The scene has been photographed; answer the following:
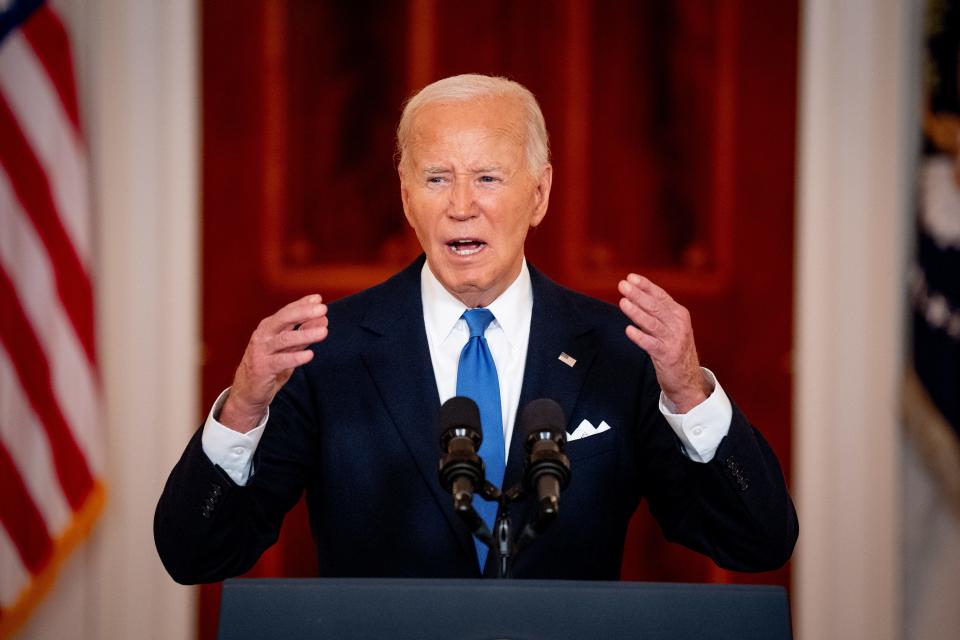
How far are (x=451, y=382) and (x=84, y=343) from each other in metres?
1.74

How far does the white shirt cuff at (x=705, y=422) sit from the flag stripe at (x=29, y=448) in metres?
2.19

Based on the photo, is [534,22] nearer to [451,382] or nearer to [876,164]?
[876,164]

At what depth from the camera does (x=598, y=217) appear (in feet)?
11.4

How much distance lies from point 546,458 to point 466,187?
631 millimetres

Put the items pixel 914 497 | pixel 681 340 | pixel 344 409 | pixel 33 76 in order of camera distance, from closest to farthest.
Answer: pixel 681 340 < pixel 344 409 < pixel 33 76 < pixel 914 497

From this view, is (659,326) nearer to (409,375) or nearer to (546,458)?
(546,458)

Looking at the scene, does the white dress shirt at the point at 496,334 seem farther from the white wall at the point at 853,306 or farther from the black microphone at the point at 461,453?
the white wall at the point at 853,306

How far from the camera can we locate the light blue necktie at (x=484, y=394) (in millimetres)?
1769

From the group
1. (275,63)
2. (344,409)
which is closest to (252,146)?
(275,63)

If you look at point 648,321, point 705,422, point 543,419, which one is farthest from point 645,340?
point 543,419

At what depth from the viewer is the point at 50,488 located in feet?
10.5

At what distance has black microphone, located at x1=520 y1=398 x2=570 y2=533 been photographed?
4.09ft

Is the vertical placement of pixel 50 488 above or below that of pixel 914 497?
above

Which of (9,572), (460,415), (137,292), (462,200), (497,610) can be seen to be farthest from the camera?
(137,292)
